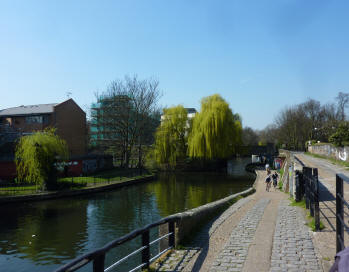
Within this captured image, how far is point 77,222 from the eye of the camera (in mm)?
17969

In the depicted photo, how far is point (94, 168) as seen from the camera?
41.9m

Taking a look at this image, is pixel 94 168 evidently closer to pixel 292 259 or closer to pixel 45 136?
pixel 45 136

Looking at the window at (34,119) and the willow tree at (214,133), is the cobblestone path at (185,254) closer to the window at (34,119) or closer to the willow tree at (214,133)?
the willow tree at (214,133)

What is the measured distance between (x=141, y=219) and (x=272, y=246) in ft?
39.8

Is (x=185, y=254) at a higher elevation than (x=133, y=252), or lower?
lower

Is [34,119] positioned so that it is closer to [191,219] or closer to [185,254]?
[191,219]

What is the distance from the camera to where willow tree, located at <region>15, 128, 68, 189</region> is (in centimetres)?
2595

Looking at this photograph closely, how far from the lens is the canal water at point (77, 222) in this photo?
40.6 ft

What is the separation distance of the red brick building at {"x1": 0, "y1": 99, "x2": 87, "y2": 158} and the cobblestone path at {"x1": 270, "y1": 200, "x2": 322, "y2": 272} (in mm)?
37316

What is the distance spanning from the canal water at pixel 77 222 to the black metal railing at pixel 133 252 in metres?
4.07

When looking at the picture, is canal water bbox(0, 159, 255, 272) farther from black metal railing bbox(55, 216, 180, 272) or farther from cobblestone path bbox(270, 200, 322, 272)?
cobblestone path bbox(270, 200, 322, 272)

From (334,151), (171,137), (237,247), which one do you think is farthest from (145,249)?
(171,137)

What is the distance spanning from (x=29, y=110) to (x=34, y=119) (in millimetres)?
2578

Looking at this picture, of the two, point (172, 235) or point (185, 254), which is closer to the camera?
point (185, 254)
